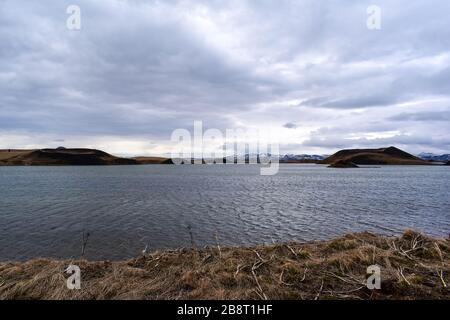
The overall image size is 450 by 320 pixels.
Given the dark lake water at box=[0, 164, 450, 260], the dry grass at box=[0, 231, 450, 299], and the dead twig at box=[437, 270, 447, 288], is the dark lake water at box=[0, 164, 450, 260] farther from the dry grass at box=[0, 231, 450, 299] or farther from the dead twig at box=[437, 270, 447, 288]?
the dead twig at box=[437, 270, 447, 288]

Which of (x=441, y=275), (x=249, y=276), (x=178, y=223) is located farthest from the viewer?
(x=178, y=223)

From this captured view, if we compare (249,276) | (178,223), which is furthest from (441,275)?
(178,223)

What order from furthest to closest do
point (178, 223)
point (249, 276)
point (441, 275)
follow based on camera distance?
point (178, 223)
point (249, 276)
point (441, 275)

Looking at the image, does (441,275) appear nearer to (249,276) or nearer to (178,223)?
(249,276)

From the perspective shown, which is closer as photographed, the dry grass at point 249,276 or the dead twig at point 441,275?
the dry grass at point 249,276

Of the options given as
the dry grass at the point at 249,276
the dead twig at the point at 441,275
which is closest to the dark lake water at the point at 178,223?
the dry grass at the point at 249,276

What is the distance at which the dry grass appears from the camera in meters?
7.17

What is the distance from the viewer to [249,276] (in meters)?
8.38

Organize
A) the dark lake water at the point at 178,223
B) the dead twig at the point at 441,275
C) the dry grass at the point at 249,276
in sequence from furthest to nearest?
the dark lake water at the point at 178,223 < the dead twig at the point at 441,275 < the dry grass at the point at 249,276

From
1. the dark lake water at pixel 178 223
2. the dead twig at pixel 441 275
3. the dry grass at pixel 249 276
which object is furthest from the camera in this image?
the dark lake water at pixel 178 223

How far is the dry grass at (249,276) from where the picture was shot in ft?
23.5

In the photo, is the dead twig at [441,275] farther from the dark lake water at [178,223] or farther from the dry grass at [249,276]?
the dark lake water at [178,223]
